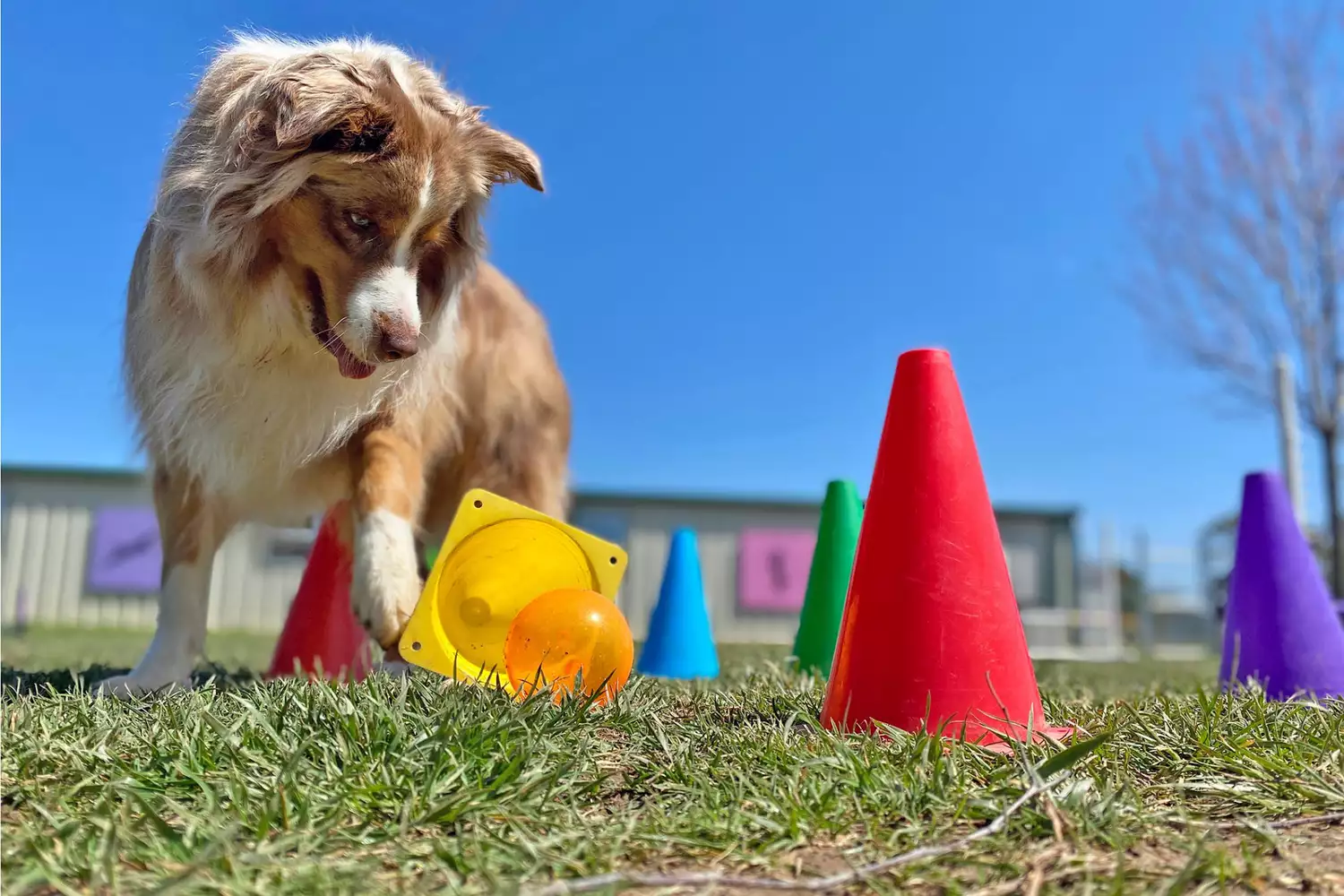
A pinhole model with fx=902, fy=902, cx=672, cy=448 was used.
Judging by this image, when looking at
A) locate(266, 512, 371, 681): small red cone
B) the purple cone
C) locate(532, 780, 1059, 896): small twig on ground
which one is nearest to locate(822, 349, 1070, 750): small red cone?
locate(532, 780, 1059, 896): small twig on ground

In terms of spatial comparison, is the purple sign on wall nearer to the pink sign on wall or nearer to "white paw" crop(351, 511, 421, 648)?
the pink sign on wall

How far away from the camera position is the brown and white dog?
310cm

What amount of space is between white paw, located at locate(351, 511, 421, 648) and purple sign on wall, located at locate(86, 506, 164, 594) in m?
19.0

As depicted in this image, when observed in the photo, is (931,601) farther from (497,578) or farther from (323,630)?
(323,630)

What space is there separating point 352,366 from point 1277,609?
370 cm

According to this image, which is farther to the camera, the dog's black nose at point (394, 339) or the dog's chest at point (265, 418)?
the dog's chest at point (265, 418)

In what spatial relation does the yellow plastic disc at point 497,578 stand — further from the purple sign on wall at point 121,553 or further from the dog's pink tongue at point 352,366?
the purple sign on wall at point 121,553

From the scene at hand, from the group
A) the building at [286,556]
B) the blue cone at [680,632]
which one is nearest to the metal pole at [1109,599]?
the building at [286,556]

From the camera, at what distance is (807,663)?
4.29 m

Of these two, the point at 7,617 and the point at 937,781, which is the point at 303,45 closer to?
the point at 937,781

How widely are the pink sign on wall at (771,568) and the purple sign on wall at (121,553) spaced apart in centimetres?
1301

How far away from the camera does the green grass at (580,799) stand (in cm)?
146

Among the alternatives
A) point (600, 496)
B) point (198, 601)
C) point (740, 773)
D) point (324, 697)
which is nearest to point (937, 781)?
point (740, 773)

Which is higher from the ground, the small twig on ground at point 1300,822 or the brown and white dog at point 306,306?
the brown and white dog at point 306,306
